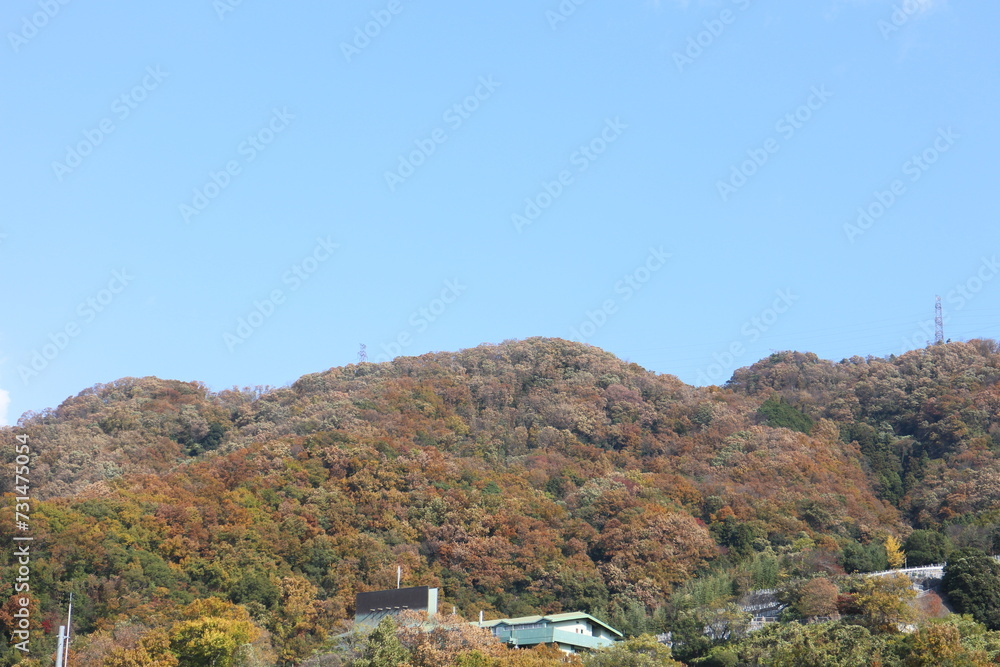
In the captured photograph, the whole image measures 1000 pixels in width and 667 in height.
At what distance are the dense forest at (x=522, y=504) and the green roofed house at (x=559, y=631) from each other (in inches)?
101

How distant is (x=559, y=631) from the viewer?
4197 cm

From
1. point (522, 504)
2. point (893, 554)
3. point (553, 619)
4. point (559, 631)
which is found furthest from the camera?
point (522, 504)

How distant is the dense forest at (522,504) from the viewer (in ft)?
135

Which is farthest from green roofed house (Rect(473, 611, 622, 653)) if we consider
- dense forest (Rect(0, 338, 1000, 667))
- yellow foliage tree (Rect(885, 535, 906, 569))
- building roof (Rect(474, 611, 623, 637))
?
yellow foliage tree (Rect(885, 535, 906, 569))

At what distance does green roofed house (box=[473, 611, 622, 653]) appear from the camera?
136 feet

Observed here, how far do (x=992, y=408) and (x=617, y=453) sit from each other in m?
20.3

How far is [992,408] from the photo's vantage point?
2478 inches

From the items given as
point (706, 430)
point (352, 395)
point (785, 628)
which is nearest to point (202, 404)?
point (352, 395)

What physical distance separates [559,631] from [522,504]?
628 inches

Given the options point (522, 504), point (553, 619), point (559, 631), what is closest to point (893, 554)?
point (553, 619)

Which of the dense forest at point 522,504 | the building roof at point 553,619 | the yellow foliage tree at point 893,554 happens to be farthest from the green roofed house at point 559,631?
the yellow foliage tree at point 893,554

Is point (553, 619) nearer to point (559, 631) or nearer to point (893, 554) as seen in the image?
point (559, 631)

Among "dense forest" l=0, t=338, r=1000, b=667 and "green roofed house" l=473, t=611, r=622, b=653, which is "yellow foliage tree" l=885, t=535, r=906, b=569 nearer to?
"dense forest" l=0, t=338, r=1000, b=667

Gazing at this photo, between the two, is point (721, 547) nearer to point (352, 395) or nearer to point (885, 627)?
point (885, 627)
